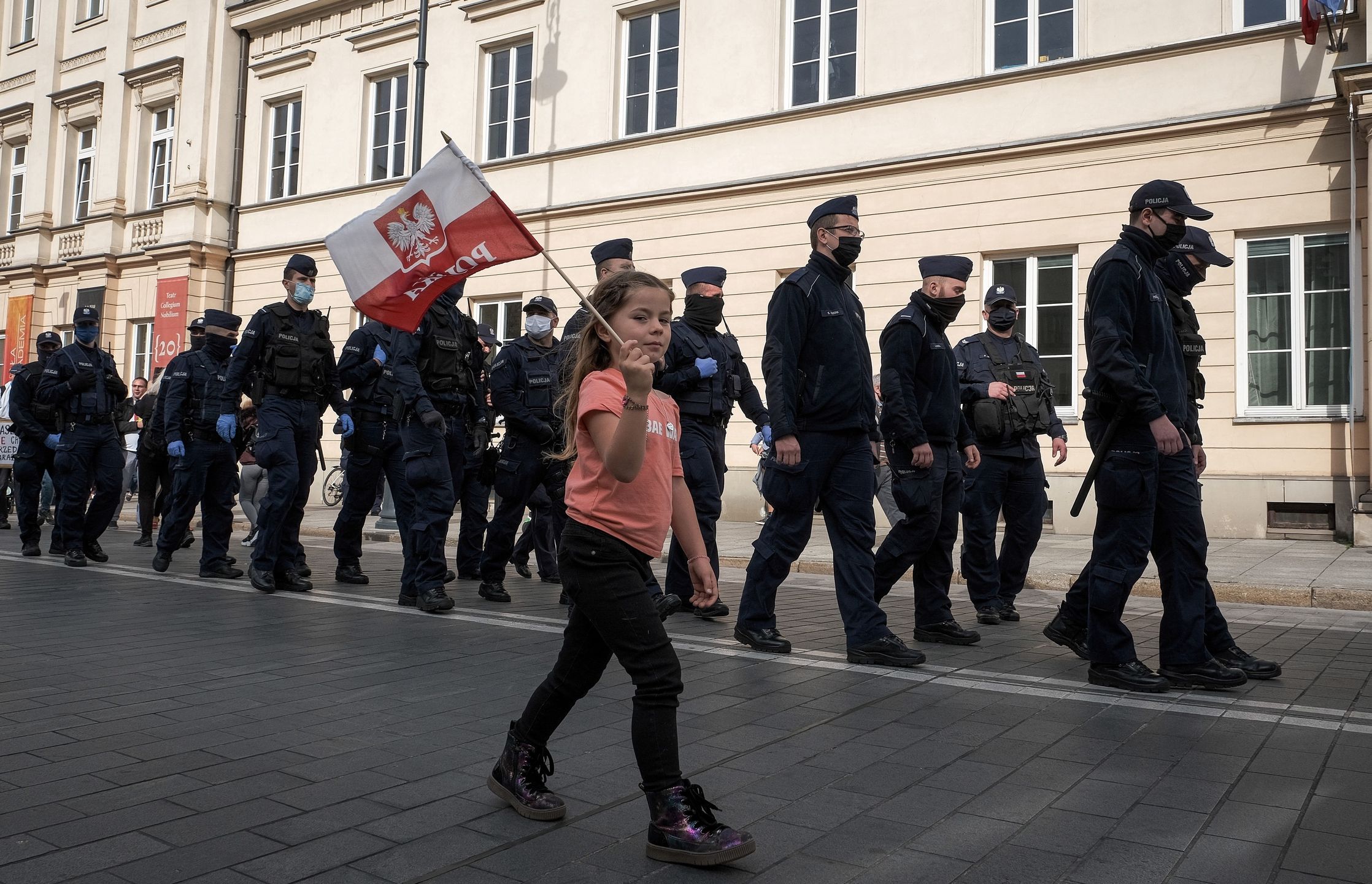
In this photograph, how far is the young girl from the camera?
9.55 ft

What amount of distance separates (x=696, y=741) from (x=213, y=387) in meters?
6.73

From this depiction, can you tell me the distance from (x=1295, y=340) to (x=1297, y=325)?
173 millimetres

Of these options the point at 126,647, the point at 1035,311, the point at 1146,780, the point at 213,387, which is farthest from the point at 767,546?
the point at 1035,311

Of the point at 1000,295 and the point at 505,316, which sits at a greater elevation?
the point at 505,316

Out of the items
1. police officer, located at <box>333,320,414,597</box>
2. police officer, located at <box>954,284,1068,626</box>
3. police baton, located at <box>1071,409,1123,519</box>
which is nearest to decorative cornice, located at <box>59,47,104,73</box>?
police officer, located at <box>333,320,414,597</box>

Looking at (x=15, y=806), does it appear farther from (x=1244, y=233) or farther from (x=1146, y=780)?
(x=1244, y=233)

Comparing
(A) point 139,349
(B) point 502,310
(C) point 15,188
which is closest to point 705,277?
(B) point 502,310

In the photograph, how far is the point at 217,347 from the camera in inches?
379

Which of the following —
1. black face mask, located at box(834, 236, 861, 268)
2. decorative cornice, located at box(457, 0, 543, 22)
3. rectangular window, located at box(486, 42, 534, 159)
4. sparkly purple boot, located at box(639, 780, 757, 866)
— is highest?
decorative cornice, located at box(457, 0, 543, 22)

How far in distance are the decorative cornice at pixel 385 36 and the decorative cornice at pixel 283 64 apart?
4.13ft

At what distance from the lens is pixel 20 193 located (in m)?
30.5

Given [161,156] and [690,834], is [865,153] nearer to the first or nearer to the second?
[690,834]

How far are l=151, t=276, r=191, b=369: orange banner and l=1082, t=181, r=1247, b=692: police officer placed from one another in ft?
Answer: 74.6

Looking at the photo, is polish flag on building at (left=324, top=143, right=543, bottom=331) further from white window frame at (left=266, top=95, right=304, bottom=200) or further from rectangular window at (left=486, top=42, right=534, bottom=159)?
white window frame at (left=266, top=95, right=304, bottom=200)
